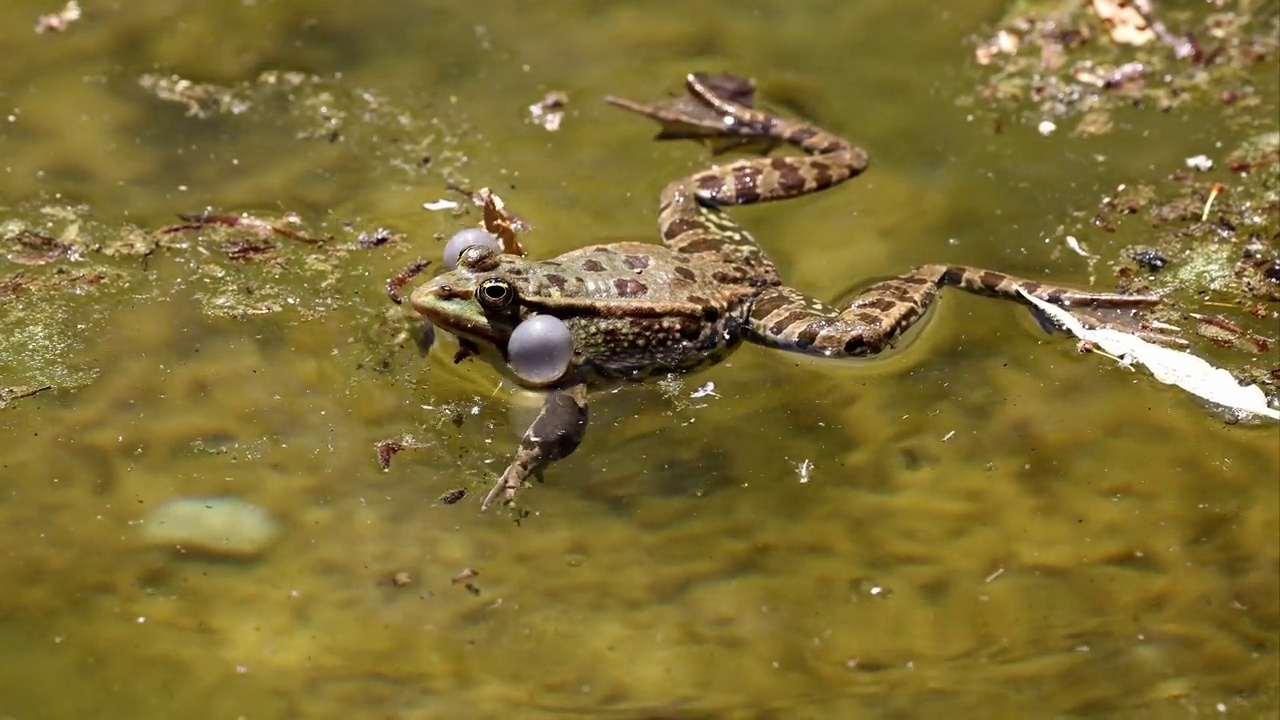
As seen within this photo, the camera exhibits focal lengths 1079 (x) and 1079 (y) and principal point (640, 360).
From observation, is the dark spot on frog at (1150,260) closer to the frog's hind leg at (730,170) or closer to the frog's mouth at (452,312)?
the frog's hind leg at (730,170)

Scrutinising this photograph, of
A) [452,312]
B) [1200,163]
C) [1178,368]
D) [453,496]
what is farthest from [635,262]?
[1200,163]

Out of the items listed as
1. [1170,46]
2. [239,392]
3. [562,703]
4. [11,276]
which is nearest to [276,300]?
[239,392]

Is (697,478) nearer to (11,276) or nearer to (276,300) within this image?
(276,300)

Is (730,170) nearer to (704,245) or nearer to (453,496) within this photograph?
(704,245)

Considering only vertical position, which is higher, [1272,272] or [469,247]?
[469,247]

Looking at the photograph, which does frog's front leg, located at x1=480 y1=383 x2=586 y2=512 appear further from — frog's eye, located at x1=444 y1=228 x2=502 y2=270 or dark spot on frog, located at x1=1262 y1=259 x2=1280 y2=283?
dark spot on frog, located at x1=1262 y1=259 x2=1280 y2=283

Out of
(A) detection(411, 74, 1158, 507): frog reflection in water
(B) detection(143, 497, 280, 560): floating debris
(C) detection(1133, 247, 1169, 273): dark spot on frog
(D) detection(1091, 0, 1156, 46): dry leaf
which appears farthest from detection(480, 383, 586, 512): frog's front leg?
(D) detection(1091, 0, 1156, 46): dry leaf
